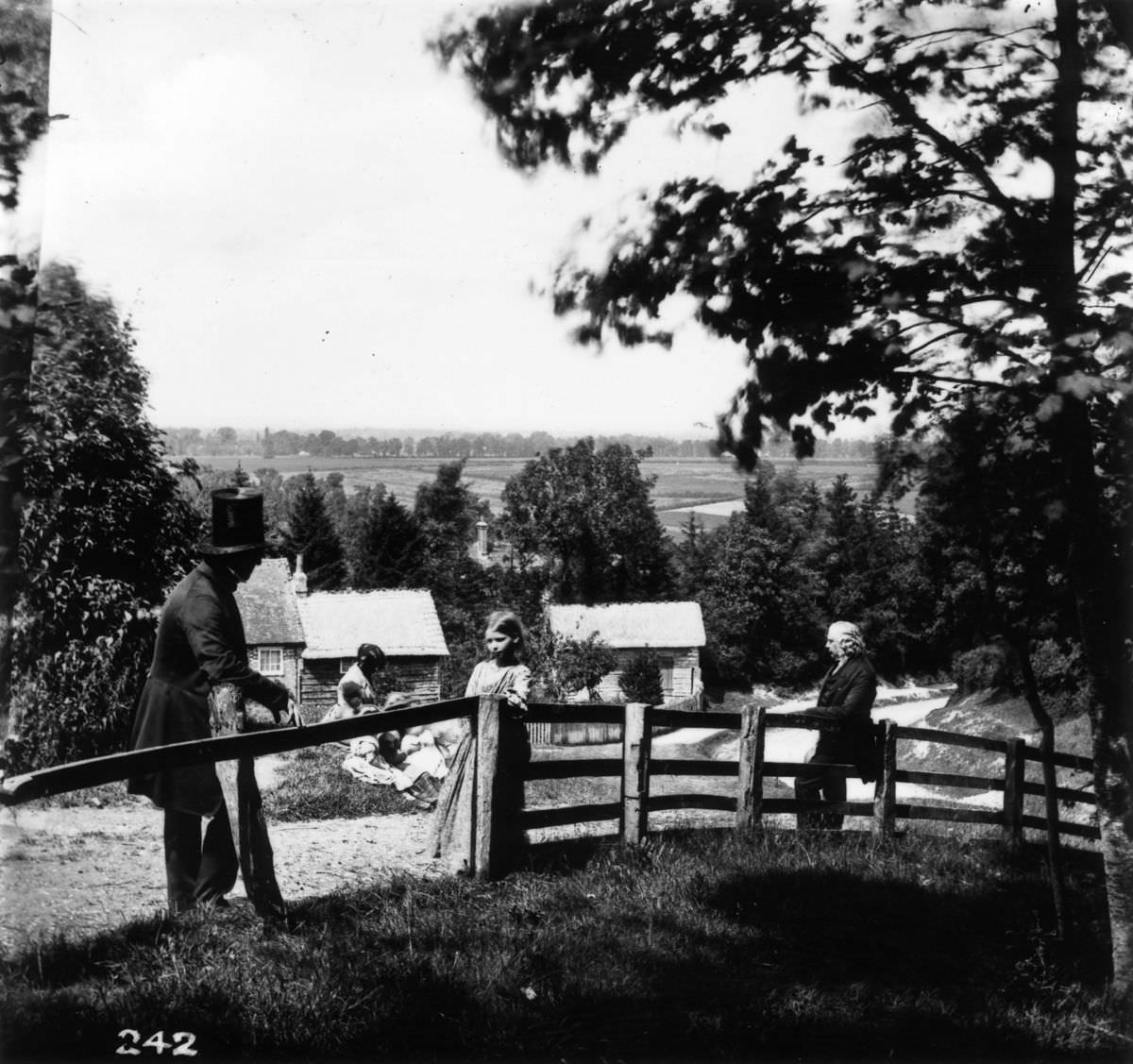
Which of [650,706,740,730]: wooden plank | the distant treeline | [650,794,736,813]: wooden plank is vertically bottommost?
[650,794,736,813]: wooden plank

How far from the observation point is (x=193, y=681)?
4613 millimetres

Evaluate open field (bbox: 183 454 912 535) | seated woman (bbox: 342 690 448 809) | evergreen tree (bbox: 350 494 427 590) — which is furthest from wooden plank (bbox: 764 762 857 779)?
evergreen tree (bbox: 350 494 427 590)

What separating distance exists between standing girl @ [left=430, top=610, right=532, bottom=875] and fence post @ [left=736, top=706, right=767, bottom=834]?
1.73m

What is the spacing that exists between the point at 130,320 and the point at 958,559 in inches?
209

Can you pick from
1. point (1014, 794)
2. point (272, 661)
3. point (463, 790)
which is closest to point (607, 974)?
point (463, 790)

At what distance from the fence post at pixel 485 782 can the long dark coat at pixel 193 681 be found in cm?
125

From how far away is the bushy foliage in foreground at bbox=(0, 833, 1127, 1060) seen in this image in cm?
359

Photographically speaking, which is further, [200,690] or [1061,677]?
[1061,677]

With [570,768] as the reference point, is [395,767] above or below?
below

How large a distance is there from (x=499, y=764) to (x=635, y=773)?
1.11 meters

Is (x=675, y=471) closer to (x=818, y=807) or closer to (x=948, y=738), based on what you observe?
(x=818, y=807)

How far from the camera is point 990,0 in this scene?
4.88 m

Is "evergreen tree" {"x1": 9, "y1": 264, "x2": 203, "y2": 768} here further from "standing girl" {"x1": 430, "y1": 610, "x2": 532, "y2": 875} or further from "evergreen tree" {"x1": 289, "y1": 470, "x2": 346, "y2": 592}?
"evergreen tree" {"x1": 289, "y1": 470, "x2": 346, "y2": 592}

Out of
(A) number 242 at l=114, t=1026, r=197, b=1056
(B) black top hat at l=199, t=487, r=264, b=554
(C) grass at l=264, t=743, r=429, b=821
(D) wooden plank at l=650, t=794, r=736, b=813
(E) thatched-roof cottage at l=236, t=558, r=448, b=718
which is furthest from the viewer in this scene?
(E) thatched-roof cottage at l=236, t=558, r=448, b=718
